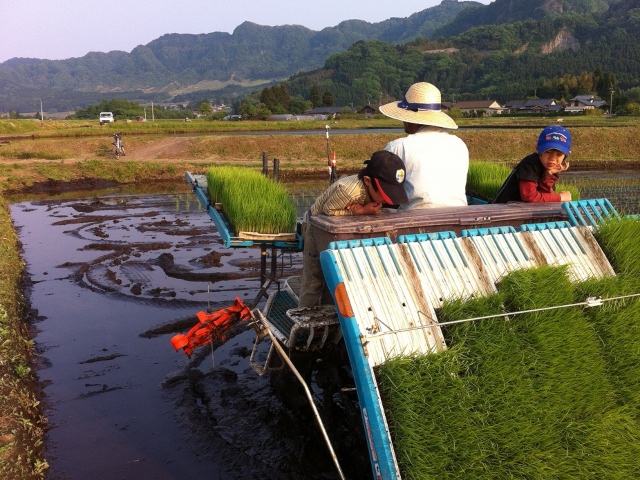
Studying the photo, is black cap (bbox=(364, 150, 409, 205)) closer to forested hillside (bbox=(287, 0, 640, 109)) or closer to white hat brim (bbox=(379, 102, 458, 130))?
white hat brim (bbox=(379, 102, 458, 130))

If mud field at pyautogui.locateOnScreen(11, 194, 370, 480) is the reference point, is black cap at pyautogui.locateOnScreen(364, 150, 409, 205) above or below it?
above

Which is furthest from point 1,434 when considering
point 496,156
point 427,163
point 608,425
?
point 496,156

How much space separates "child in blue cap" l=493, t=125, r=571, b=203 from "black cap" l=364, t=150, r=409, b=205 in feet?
4.06

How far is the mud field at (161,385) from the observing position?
14.7ft

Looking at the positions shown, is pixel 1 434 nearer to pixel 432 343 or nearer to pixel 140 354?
pixel 140 354

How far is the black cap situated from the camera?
13.2 ft

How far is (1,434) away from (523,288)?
367 cm

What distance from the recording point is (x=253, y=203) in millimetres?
5793

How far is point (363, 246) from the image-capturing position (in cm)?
356

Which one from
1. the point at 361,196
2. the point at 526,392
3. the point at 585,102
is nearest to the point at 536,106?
the point at 585,102

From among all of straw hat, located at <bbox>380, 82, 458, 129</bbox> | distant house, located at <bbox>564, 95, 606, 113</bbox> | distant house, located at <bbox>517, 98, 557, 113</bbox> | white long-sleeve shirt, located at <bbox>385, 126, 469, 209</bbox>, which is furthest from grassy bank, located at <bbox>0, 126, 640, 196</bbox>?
distant house, located at <bbox>517, 98, 557, 113</bbox>

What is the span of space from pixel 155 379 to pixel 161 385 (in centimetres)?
18

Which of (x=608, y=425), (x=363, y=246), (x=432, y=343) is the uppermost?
(x=363, y=246)

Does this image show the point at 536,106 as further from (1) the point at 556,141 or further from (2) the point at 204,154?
(1) the point at 556,141
